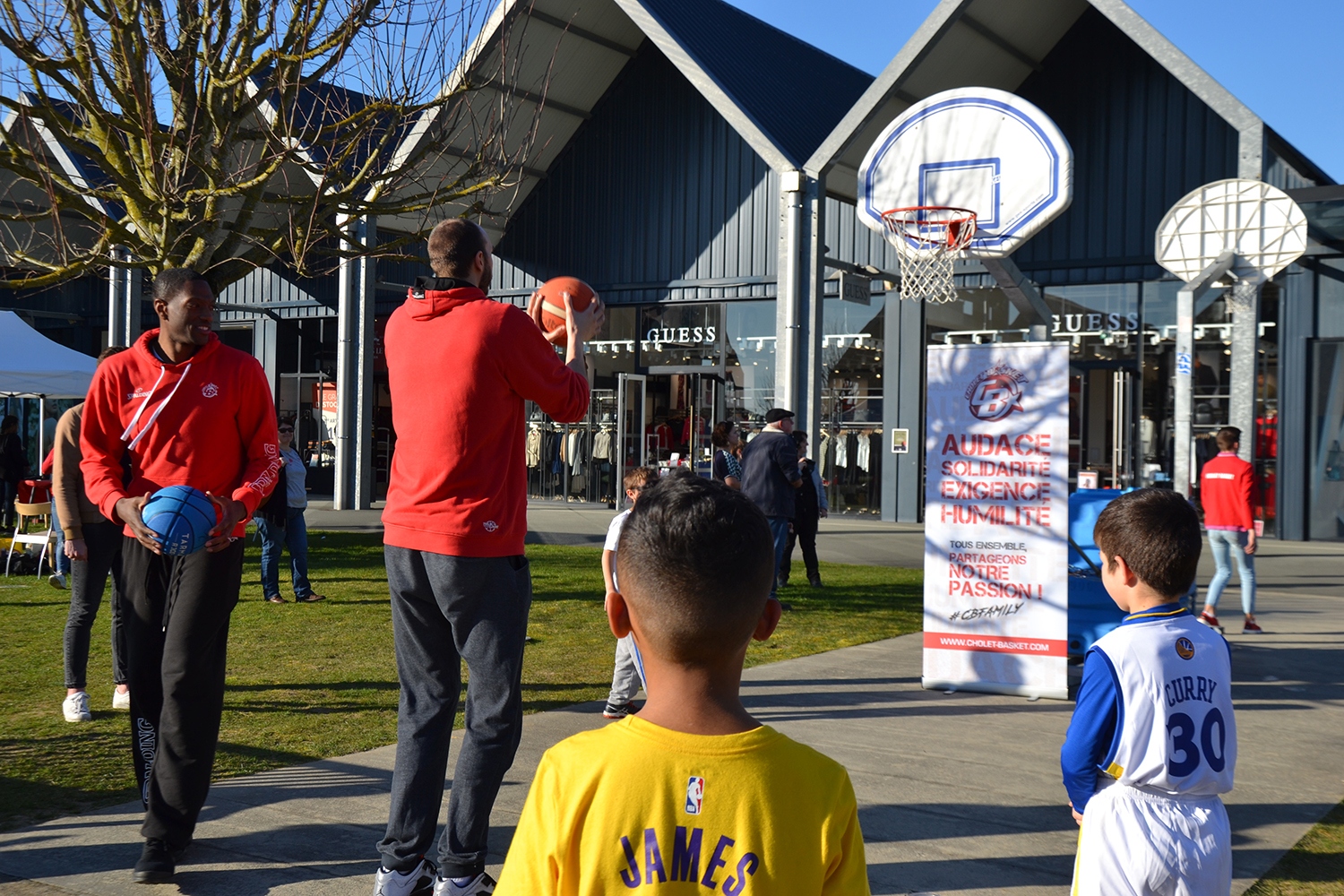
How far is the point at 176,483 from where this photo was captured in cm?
423

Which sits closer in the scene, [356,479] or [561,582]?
[561,582]

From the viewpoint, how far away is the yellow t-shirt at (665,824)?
5.89 feet

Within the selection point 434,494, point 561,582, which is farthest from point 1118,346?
point 434,494

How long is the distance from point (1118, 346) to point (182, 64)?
1610cm

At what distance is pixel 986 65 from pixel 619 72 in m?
7.85

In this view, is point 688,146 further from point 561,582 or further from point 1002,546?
point 1002,546

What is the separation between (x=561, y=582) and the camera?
521 inches

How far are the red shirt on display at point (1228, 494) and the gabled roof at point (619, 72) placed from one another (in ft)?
28.6

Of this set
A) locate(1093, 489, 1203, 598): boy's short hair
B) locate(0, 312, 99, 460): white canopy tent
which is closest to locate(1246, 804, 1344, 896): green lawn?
locate(1093, 489, 1203, 598): boy's short hair

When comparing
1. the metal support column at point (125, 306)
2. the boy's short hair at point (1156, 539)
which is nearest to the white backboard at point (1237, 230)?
the boy's short hair at point (1156, 539)

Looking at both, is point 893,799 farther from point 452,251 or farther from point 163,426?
point 163,426

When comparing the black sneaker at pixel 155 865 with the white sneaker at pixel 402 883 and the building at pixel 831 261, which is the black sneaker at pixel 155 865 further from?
the building at pixel 831 261

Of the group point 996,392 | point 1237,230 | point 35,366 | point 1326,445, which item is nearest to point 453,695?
point 996,392

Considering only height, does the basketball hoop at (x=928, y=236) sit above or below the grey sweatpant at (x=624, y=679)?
above
